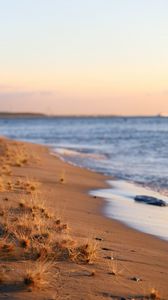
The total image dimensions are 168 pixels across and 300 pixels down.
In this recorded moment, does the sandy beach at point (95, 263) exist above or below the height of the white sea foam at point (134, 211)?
above

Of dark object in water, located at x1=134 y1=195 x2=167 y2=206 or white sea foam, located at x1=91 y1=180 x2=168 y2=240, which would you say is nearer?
white sea foam, located at x1=91 y1=180 x2=168 y2=240

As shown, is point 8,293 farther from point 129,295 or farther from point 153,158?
point 153,158

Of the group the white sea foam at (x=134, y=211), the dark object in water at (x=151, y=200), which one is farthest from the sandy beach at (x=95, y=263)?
the dark object in water at (x=151, y=200)

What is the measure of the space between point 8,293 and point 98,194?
1122 centimetres

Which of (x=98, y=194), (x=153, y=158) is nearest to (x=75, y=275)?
(x=98, y=194)

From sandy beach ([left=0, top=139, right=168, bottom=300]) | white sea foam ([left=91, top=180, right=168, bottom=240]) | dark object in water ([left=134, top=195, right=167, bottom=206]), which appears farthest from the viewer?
dark object in water ([left=134, top=195, right=167, bottom=206])

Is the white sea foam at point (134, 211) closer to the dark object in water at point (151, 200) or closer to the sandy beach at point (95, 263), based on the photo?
the dark object in water at point (151, 200)

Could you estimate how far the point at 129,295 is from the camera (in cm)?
705

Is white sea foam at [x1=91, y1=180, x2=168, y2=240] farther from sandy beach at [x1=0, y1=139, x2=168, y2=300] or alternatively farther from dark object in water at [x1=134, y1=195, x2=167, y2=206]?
sandy beach at [x1=0, y1=139, x2=168, y2=300]

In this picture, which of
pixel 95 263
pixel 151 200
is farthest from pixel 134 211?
pixel 95 263

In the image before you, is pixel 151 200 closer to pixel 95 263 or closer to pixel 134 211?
pixel 134 211

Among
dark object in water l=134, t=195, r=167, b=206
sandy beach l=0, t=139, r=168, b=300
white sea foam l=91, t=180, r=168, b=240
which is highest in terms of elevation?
sandy beach l=0, t=139, r=168, b=300

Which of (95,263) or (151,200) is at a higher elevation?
(95,263)

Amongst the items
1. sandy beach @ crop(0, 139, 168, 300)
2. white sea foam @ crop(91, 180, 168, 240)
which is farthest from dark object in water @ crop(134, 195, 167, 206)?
sandy beach @ crop(0, 139, 168, 300)
